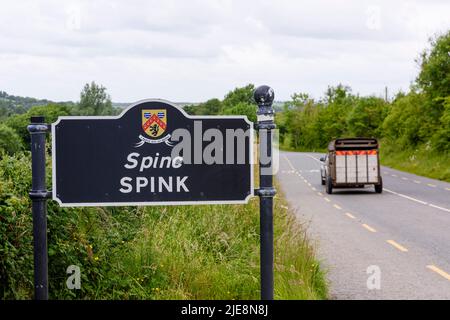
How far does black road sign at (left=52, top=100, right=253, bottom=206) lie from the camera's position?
4.46 metres

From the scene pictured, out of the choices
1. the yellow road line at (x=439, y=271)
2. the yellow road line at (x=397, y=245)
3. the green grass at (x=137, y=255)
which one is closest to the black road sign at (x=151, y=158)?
the green grass at (x=137, y=255)

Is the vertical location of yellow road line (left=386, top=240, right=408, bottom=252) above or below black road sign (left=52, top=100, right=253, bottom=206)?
below

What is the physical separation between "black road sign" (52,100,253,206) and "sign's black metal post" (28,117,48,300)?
10cm

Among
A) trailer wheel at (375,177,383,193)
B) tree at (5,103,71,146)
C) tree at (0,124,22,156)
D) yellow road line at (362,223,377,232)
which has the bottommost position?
yellow road line at (362,223,377,232)

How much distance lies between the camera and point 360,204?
2097cm

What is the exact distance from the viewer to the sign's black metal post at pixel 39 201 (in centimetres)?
437

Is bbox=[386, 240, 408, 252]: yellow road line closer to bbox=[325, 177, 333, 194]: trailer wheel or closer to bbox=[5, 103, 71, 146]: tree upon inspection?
bbox=[5, 103, 71, 146]: tree

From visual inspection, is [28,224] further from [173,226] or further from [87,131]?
[173,226]

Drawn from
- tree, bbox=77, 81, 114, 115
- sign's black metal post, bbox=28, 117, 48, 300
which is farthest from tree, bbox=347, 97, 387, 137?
sign's black metal post, bbox=28, 117, 48, 300

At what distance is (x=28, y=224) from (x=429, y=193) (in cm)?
2118

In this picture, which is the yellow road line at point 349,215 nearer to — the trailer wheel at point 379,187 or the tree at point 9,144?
the trailer wheel at point 379,187

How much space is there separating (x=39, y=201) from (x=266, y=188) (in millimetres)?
1523

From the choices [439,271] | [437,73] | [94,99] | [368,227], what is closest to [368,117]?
[437,73]

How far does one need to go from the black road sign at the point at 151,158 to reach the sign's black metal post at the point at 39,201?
10 centimetres
